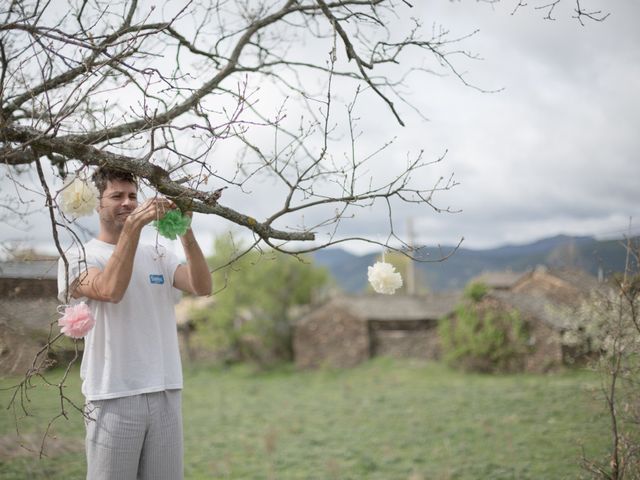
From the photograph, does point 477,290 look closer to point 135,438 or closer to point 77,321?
point 135,438

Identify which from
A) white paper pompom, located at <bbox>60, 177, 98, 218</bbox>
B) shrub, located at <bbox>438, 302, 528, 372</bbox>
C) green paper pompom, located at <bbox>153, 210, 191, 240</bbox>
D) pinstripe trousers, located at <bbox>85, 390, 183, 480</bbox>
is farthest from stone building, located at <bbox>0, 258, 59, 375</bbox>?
shrub, located at <bbox>438, 302, 528, 372</bbox>

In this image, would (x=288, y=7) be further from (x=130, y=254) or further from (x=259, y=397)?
(x=259, y=397)

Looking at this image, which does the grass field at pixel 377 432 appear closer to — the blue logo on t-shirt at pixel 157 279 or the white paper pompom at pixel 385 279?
the blue logo on t-shirt at pixel 157 279

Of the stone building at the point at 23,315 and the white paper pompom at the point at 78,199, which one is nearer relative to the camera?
the white paper pompom at the point at 78,199

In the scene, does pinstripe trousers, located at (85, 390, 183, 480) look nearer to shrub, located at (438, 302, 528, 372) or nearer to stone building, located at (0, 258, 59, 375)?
stone building, located at (0, 258, 59, 375)

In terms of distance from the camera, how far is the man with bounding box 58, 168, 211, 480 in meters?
3.20

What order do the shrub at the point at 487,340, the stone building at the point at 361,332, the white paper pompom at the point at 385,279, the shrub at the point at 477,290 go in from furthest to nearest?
the stone building at the point at 361,332
the shrub at the point at 477,290
the shrub at the point at 487,340
the white paper pompom at the point at 385,279

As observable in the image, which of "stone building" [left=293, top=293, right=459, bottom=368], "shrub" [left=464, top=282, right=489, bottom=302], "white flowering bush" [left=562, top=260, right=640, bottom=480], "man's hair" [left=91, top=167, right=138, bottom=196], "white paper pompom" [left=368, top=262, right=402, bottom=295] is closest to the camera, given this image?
"man's hair" [left=91, top=167, right=138, bottom=196]

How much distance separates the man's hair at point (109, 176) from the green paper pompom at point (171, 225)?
1.23 ft

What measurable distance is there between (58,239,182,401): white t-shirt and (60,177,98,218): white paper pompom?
0.21 m

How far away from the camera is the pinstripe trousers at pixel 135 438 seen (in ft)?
10.7

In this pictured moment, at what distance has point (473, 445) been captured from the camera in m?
11.1

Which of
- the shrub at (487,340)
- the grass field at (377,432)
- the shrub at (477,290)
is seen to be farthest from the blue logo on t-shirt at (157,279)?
the shrub at (477,290)

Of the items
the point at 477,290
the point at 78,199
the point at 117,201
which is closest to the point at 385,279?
the point at 117,201
